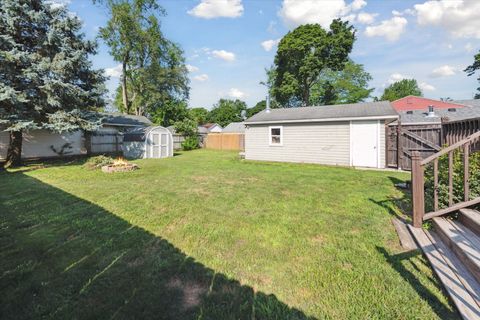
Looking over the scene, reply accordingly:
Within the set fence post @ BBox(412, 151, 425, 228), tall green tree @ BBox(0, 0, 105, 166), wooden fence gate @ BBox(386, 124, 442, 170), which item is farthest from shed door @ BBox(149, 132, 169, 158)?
fence post @ BBox(412, 151, 425, 228)

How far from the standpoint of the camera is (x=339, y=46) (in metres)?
25.8

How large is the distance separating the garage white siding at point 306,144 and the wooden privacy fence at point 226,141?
31.0ft

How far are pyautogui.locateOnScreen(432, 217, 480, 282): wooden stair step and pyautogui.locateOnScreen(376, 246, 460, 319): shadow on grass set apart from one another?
353 millimetres

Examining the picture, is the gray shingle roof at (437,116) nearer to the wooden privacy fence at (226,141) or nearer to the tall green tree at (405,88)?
the wooden privacy fence at (226,141)

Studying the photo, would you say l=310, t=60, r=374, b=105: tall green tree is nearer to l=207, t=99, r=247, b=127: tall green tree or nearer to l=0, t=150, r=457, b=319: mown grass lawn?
l=207, t=99, r=247, b=127: tall green tree

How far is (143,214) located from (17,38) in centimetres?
1174

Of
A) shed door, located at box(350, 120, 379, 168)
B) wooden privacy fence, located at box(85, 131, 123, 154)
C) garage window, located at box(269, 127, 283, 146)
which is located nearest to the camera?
shed door, located at box(350, 120, 379, 168)

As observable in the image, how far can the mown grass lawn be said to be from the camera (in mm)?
2096

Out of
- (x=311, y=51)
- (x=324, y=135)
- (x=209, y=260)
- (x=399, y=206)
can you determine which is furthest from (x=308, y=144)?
(x=311, y=51)

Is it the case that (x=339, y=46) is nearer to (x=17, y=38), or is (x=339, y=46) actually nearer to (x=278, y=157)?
(x=278, y=157)

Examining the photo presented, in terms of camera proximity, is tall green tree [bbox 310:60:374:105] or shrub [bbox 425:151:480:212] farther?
tall green tree [bbox 310:60:374:105]

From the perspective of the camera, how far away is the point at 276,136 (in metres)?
13.4

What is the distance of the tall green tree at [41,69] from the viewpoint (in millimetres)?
9570

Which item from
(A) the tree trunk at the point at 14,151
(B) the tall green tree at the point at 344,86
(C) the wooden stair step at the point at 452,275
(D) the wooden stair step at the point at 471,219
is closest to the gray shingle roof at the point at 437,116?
(B) the tall green tree at the point at 344,86
